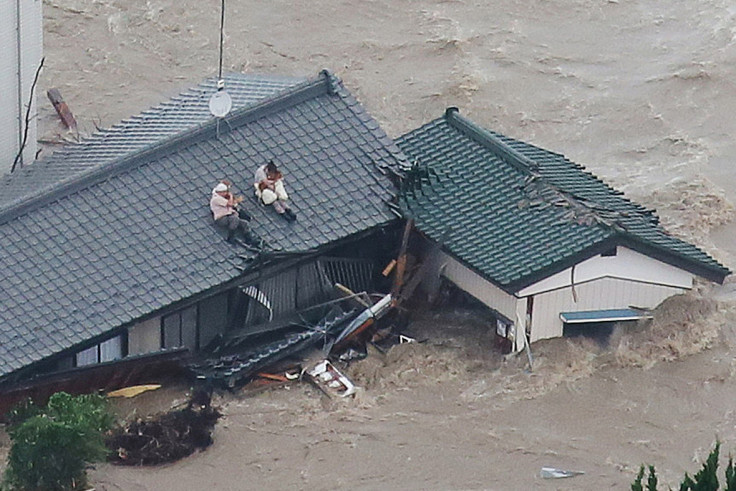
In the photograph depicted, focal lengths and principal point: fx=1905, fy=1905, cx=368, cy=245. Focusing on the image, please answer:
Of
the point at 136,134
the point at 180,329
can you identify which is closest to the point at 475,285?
the point at 180,329

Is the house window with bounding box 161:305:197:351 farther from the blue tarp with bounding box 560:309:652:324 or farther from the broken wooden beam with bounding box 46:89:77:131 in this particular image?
the broken wooden beam with bounding box 46:89:77:131

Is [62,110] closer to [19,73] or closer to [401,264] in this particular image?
[19,73]

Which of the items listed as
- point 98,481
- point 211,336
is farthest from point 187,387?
point 98,481

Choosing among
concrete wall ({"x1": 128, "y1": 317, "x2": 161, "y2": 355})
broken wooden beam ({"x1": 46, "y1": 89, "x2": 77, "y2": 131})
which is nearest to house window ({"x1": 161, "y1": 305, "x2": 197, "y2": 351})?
concrete wall ({"x1": 128, "y1": 317, "x2": 161, "y2": 355})

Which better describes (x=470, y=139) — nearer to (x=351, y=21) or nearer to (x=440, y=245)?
(x=440, y=245)

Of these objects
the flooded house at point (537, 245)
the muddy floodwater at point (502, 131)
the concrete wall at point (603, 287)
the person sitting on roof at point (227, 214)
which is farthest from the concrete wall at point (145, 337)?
the concrete wall at point (603, 287)

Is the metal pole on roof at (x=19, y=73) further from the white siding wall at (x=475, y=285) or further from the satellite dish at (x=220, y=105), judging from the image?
the white siding wall at (x=475, y=285)
